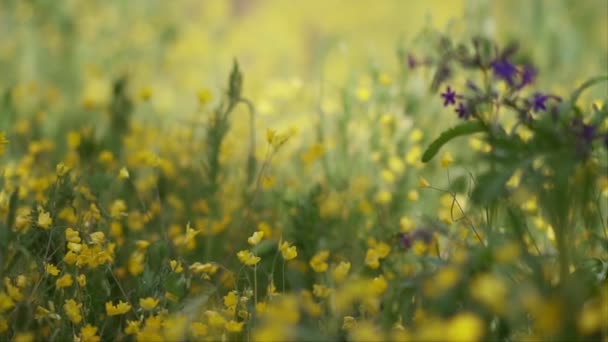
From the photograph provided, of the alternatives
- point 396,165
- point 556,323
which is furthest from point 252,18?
point 556,323

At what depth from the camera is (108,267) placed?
1405 millimetres

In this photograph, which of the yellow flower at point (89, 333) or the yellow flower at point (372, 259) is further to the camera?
the yellow flower at point (372, 259)

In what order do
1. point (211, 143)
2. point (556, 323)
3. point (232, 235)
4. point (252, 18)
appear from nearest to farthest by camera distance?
point (556, 323) < point (211, 143) < point (232, 235) < point (252, 18)

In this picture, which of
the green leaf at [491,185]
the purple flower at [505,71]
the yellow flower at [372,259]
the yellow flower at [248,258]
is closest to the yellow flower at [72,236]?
the yellow flower at [248,258]

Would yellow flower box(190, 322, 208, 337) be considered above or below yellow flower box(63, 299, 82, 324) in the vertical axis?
below

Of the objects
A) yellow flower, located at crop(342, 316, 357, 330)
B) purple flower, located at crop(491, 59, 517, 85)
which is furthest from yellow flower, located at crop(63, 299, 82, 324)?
purple flower, located at crop(491, 59, 517, 85)

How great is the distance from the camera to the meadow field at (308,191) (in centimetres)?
103

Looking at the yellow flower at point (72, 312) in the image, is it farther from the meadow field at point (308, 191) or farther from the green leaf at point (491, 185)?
the green leaf at point (491, 185)

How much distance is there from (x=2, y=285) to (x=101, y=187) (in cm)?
46

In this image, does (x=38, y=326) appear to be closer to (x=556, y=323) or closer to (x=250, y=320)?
(x=250, y=320)

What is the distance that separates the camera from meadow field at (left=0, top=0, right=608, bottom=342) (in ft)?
3.39

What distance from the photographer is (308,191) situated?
2230mm

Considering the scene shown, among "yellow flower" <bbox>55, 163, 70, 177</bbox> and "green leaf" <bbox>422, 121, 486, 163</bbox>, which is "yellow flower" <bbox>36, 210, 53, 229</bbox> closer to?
"yellow flower" <bbox>55, 163, 70, 177</bbox>

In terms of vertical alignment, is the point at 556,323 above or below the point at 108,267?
below
